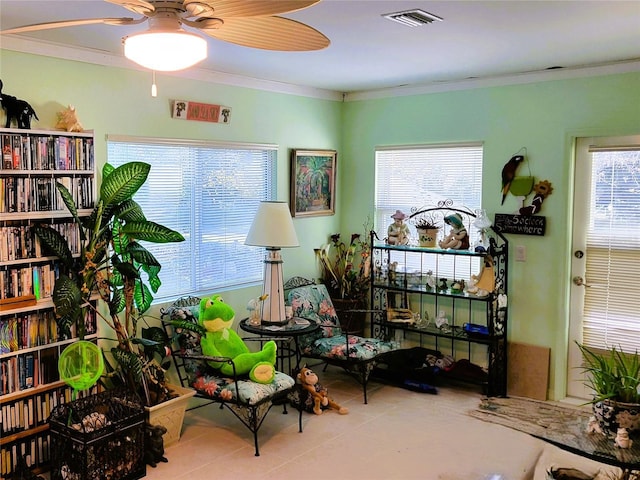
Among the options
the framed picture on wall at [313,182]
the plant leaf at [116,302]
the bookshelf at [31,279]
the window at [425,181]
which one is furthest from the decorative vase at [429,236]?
the bookshelf at [31,279]

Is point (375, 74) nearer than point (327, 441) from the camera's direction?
No

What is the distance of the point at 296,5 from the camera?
1.68 metres

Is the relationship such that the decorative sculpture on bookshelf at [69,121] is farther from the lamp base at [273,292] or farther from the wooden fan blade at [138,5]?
the wooden fan blade at [138,5]

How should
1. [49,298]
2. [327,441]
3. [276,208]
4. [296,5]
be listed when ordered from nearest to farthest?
[296,5] < [49,298] < [327,441] < [276,208]

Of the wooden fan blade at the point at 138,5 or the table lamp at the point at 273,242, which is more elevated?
the wooden fan blade at the point at 138,5

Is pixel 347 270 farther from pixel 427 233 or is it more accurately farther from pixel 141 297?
pixel 141 297

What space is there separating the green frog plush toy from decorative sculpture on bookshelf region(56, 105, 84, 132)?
1.34m

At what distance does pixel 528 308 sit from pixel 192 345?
2.55 meters

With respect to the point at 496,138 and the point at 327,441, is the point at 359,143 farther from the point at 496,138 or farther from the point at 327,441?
the point at 327,441

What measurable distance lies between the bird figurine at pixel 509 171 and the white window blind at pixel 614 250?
53cm

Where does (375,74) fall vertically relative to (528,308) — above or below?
above

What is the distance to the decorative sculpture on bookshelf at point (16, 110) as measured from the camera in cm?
332

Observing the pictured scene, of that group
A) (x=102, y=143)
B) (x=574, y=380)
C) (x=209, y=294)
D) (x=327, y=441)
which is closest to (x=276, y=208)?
(x=209, y=294)

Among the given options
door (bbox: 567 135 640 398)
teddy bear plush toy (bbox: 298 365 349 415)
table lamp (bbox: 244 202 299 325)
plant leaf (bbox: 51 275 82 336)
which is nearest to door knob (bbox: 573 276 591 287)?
door (bbox: 567 135 640 398)
